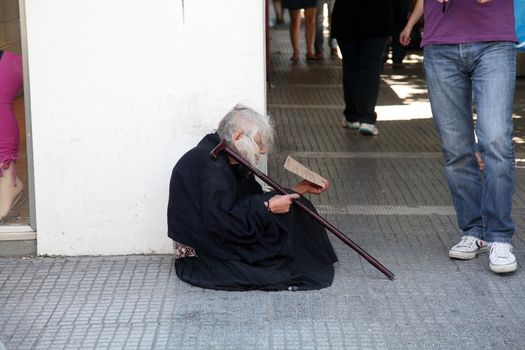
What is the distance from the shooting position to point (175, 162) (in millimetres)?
5520

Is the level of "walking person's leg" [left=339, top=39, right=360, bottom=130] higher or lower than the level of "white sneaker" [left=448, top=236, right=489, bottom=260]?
higher

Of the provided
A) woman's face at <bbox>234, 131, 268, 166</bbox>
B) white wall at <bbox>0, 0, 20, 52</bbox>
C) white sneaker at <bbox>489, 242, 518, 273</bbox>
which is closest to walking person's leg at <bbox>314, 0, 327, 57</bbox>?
white wall at <bbox>0, 0, 20, 52</bbox>

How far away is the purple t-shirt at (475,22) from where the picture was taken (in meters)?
5.22

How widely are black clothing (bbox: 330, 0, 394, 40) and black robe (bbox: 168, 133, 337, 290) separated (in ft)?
14.7

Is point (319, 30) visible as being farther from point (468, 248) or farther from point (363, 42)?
point (468, 248)

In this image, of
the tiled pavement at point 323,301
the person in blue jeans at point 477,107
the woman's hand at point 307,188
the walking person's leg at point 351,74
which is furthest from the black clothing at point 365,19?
the woman's hand at point 307,188

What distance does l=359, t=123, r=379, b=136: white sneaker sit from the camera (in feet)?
31.7

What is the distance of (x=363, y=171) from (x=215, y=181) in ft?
10.4

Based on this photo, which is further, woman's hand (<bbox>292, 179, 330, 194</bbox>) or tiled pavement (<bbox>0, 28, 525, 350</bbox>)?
woman's hand (<bbox>292, 179, 330, 194</bbox>)

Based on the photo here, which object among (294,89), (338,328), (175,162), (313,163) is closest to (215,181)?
(175,162)

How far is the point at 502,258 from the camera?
5.28 meters

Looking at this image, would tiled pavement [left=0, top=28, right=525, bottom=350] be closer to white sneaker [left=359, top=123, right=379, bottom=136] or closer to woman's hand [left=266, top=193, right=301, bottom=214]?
woman's hand [left=266, top=193, right=301, bottom=214]

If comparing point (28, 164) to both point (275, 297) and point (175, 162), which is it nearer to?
point (175, 162)

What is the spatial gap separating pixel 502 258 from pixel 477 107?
0.77 m
